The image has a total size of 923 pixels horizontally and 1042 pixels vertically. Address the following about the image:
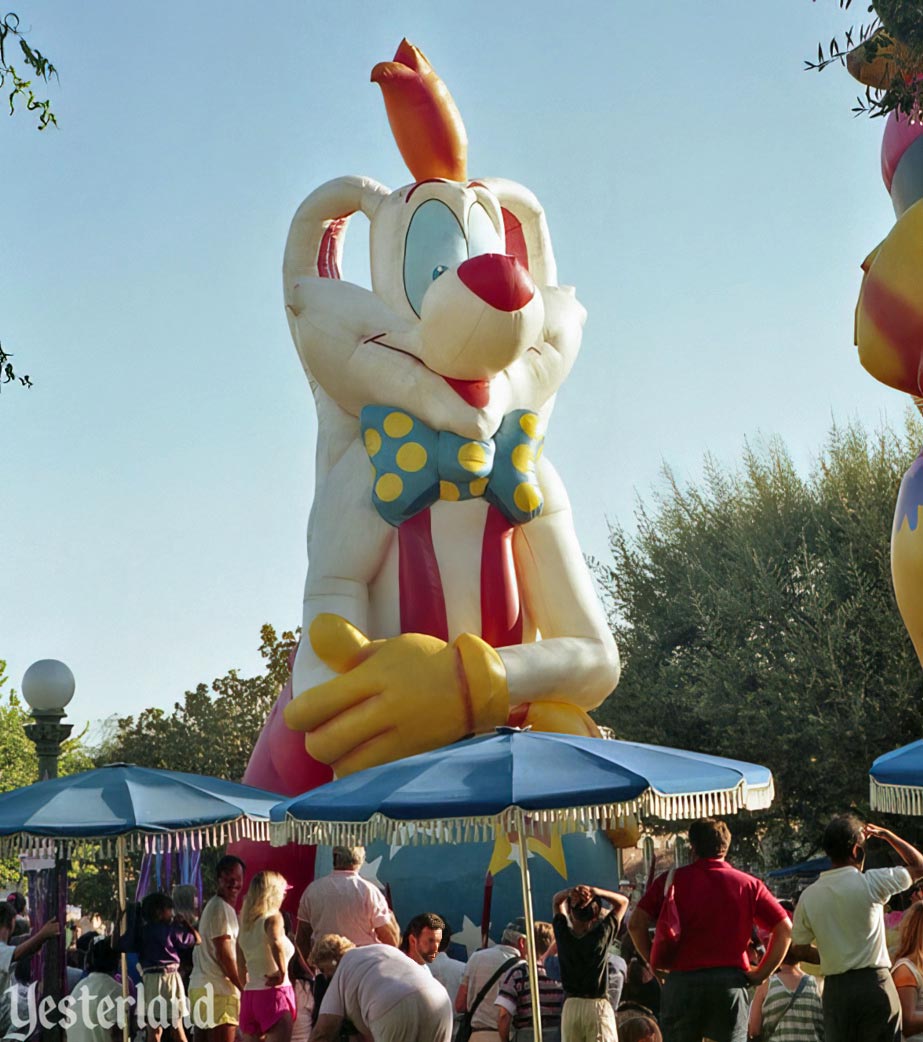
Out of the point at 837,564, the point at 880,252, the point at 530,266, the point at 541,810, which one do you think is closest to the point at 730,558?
the point at 837,564

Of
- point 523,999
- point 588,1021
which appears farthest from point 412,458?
point 588,1021

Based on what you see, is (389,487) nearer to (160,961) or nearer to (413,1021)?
(160,961)

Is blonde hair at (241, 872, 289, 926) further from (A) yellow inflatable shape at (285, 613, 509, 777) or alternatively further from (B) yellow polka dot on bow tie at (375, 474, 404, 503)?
(B) yellow polka dot on bow tie at (375, 474, 404, 503)

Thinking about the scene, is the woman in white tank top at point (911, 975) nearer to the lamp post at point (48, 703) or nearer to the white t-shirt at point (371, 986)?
the white t-shirt at point (371, 986)

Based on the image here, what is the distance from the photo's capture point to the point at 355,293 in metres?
12.3

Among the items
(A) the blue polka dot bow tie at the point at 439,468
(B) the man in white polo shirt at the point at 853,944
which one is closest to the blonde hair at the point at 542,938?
(B) the man in white polo shirt at the point at 853,944

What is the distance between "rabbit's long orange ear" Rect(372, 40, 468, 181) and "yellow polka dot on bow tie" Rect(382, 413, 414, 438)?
6.86 ft

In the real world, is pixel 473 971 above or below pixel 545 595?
below

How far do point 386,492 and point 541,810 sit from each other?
17.5 ft

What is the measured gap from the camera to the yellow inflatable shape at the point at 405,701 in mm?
10961

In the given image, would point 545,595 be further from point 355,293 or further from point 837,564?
point 837,564

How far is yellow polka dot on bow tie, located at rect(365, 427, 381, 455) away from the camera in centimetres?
1202

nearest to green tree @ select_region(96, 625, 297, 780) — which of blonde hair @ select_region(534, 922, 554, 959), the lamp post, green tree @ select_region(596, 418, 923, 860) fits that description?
green tree @ select_region(596, 418, 923, 860)

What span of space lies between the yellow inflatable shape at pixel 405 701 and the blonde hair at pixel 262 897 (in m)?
2.98
